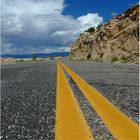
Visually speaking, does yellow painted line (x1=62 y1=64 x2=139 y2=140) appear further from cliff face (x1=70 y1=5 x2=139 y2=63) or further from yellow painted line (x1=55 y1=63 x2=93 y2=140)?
cliff face (x1=70 y1=5 x2=139 y2=63)

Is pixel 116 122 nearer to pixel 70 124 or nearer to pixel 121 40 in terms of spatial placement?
pixel 70 124

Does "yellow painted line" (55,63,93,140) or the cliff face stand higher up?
the cliff face

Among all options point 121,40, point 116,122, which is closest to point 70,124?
point 116,122

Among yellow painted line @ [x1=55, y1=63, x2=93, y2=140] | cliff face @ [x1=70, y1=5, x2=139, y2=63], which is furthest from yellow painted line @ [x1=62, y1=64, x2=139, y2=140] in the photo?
cliff face @ [x1=70, y1=5, x2=139, y2=63]

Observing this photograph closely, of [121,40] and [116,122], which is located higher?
[121,40]

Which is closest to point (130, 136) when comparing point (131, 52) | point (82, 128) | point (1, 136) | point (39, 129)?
point (82, 128)

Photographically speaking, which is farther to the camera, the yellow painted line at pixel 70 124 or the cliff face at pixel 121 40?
the cliff face at pixel 121 40

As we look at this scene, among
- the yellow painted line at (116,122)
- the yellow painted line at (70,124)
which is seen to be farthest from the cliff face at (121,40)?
the yellow painted line at (70,124)

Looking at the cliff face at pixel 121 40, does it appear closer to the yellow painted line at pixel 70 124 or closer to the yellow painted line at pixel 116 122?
the yellow painted line at pixel 116 122

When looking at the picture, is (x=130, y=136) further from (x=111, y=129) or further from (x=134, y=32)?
(x=134, y=32)

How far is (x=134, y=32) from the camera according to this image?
40.2 metres

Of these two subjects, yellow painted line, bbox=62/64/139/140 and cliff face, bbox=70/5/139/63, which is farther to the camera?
cliff face, bbox=70/5/139/63

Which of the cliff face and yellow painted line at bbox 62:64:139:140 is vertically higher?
the cliff face

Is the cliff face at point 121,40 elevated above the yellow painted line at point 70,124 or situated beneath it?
elevated above
